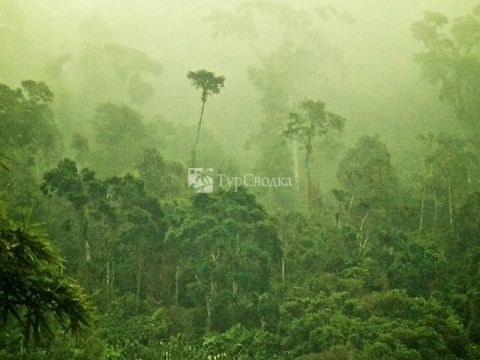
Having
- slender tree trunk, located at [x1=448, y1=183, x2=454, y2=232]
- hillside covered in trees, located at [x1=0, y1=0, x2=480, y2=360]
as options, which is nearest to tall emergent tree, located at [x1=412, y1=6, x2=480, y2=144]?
hillside covered in trees, located at [x1=0, y1=0, x2=480, y2=360]

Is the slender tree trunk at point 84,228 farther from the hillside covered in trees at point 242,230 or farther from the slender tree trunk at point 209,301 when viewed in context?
the slender tree trunk at point 209,301

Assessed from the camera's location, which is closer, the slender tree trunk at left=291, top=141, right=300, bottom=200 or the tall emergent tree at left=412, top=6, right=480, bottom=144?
the slender tree trunk at left=291, top=141, right=300, bottom=200

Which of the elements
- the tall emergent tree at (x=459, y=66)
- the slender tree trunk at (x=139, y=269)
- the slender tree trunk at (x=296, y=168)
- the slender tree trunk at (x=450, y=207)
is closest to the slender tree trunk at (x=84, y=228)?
the slender tree trunk at (x=139, y=269)

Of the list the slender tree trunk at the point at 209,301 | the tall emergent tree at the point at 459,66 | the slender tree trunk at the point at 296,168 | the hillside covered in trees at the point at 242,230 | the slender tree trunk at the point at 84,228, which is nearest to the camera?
the hillside covered in trees at the point at 242,230

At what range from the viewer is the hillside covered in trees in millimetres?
14422

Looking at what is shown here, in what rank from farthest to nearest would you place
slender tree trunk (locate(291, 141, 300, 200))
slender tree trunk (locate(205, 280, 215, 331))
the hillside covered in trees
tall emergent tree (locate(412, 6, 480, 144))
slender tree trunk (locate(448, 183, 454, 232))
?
tall emergent tree (locate(412, 6, 480, 144)), slender tree trunk (locate(291, 141, 300, 200)), slender tree trunk (locate(448, 183, 454, 232)), slender tree trunk (locate(205, 280, 215, 331)), the hillside covered in trees

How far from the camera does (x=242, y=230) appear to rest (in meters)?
19.4

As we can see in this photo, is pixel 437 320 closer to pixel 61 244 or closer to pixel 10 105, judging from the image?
pixel 61 244

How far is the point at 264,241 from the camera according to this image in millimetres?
19766

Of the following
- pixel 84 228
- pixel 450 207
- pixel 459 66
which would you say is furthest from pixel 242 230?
pixel 459 66

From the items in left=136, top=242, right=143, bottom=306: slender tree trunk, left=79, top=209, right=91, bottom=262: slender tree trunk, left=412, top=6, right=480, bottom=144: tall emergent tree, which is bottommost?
left=136, top=242, right=143, bottom=306: slender tree trunk

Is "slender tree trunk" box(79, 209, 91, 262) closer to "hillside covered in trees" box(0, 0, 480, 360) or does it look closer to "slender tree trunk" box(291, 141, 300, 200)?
"hillside covered in trees" box(0, 0, 480, 360)

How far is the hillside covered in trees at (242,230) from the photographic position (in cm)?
1442

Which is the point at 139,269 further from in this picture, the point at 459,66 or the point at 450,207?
the point at 459,66
